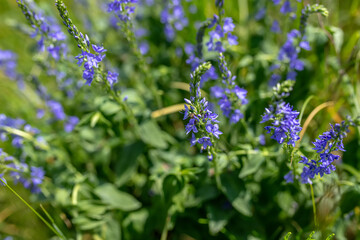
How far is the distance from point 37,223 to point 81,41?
2575 millimetres

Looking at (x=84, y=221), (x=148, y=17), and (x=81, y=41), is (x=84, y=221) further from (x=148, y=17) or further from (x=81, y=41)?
(x=148, y=17)

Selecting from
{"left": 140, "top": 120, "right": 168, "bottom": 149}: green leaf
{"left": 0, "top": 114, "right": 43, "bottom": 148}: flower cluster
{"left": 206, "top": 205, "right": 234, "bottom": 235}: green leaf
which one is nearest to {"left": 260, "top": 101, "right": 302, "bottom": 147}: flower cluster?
{"left": 206, "top": 205, "right": 234, "bottom": 235}: green leaf

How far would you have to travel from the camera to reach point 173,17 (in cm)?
406

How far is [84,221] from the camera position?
10.8 feet

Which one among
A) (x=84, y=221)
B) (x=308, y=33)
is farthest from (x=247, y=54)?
(x=84, y=221)

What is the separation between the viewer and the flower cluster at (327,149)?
2131 mm

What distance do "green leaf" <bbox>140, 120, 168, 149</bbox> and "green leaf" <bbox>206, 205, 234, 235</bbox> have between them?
2.74 feet

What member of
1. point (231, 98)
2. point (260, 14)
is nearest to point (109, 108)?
point (231, 98)

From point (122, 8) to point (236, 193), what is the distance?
2.00 m

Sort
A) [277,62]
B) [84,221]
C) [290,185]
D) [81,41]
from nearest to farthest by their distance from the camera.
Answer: [81,41] → [290,185] → [84,221] → [277,62]

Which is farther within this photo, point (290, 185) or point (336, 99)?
point (336, 99)

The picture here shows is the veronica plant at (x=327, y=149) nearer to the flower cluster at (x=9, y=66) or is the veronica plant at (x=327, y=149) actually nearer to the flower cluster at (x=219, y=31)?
the flower cluster at (x=219, y=31)

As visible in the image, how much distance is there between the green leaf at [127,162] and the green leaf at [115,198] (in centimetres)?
10

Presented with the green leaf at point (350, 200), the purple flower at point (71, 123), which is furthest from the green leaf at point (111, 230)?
the green leaf at point (350, 200)
